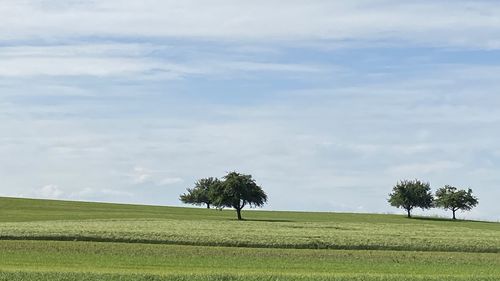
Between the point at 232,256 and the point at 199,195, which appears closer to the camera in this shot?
the point at 232,256

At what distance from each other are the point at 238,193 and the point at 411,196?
34.7 metres

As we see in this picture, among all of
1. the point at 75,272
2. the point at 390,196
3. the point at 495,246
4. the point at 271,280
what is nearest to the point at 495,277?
the point at 271,280

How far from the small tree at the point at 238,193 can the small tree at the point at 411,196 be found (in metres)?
29.8

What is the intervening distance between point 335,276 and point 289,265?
252 inches

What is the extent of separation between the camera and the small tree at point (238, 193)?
102438 mm

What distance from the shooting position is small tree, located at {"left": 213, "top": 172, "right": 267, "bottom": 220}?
336 feet

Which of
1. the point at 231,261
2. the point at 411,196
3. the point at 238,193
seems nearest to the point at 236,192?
the point at 238,193

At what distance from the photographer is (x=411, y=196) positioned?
126000mm

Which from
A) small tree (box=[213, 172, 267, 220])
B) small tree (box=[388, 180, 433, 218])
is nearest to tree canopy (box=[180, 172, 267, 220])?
small tree (box=[213, 172, 267, 220])

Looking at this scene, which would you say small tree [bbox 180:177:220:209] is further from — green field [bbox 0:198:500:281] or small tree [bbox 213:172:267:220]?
green field [bbox 0:198:500:281]

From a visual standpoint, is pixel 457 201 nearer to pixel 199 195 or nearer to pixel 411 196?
pixel 411 196

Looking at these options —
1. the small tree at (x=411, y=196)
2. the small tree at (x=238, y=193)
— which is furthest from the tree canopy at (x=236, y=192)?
the small tree at (x=411, y=196)

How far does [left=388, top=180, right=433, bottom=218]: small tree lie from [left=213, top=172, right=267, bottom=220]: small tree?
29.8m

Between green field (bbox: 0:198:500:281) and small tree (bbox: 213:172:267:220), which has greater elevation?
small tree (bbox: 213:172:267:220)
